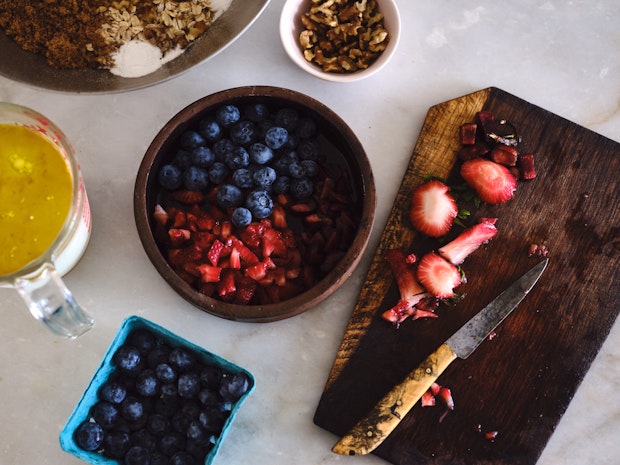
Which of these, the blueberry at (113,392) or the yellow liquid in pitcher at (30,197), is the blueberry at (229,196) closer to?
the yellow liquid in pitcher at (30,197)

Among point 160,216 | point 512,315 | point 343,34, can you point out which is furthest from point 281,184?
point 512,315

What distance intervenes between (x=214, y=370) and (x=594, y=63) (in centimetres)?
112

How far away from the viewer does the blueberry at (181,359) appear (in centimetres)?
135

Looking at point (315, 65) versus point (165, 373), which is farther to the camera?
point (315, 65)

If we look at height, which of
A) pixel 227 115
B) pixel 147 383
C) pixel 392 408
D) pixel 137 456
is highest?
pixel 227 115

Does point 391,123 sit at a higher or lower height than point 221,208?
higher

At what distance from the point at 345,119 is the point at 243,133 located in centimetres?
26

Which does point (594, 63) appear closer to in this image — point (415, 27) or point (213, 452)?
point (415, 27)

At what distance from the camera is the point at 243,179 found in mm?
1386

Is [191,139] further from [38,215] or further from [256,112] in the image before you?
[38,215]

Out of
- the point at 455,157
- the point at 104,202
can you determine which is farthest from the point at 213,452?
the point at 455,157

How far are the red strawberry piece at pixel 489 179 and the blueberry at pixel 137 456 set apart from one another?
34.7 inches

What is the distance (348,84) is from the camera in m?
1.54

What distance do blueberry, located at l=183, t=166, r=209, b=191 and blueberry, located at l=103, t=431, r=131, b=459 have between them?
52cm
